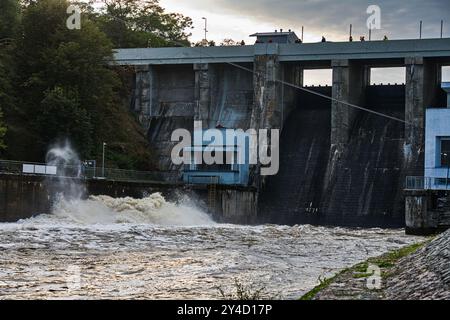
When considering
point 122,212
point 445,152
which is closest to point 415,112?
point 445,152

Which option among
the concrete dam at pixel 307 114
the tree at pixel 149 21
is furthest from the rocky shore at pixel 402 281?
the tree at pixel 149 21

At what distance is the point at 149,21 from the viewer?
105 m

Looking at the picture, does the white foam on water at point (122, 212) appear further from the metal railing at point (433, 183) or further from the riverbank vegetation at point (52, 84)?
the metal railing at point (433, 183)

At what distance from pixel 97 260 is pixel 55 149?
32.5m

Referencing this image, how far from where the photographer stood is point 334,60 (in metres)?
71.8

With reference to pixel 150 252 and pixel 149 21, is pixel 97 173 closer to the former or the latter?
pixel 150 252

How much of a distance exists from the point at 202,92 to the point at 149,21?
31557mm

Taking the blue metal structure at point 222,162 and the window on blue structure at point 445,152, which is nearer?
the window on blue structure at point 445,152

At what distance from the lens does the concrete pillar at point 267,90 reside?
7269 centimetres

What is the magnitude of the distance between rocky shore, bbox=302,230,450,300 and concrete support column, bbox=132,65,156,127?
57.6 meters

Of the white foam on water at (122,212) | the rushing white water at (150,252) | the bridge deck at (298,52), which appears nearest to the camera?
the rushing white water at (150,252)

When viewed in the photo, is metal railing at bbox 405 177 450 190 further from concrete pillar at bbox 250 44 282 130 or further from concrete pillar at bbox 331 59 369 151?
concrete pillar at bbox 250 44 282 130

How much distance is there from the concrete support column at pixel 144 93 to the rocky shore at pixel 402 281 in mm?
57608

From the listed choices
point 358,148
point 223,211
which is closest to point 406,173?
point 358,148
